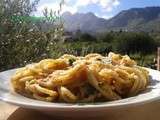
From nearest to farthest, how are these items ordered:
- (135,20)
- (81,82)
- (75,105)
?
(75,105)
(81,82)
(135,20)

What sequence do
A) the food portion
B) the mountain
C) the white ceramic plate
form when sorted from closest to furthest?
the white ceramic plate, the food portion, the mountain

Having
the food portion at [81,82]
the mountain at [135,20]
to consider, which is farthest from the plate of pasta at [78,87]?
the mountain at [135,20]

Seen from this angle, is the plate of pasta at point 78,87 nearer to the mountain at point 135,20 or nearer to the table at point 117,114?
the table at point 117,114

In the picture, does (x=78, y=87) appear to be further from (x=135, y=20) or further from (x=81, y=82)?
(x=135, y=20)

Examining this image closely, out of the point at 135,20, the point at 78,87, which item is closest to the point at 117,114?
the point at 78,87

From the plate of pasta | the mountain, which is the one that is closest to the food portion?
the plate of pasta

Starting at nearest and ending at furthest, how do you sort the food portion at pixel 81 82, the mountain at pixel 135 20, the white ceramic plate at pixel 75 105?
the white ceramic plate at pixel 75 105 → the food portion at pixel 81 82 → the mountain at pixel 135 20

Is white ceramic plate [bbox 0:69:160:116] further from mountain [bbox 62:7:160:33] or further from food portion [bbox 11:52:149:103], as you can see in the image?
mountain [bbox 62:7:160:33]

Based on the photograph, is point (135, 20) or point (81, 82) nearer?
point (81, 82)

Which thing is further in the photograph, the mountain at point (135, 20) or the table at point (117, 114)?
the mountain at point (135, 20)
